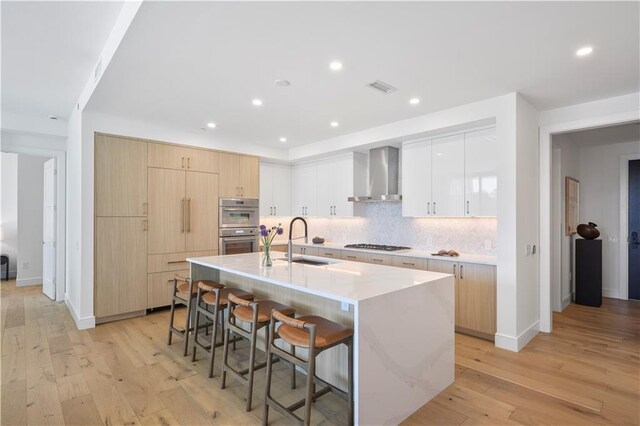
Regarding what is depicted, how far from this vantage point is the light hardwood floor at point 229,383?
7.47 ft

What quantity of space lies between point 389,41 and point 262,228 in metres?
1.91

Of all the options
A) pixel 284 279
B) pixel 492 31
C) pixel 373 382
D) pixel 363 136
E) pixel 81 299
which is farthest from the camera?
pixel 363 136

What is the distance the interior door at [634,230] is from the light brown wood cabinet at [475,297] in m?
3.59

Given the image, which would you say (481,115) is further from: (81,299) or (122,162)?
(81,299)

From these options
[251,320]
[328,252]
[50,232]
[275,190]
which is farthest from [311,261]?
A: [50,232]

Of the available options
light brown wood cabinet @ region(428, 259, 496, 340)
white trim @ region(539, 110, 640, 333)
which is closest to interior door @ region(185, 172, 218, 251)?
light brown wood cabinet @ region(428, 259, 496, 340)

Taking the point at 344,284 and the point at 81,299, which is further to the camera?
the point at 81,299

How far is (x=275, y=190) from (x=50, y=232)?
378 centimetres

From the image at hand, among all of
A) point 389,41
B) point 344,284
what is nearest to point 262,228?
point 344,284

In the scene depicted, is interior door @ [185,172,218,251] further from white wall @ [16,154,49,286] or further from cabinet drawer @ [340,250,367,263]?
white wall @ [16,154,49,286]

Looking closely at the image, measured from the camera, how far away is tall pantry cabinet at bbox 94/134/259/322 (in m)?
4.20

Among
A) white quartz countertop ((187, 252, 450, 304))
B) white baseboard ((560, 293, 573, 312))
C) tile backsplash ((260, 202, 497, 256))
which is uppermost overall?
tile backsplash ((260, 202, 497, 256))

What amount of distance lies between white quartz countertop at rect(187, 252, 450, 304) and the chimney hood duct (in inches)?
81.4

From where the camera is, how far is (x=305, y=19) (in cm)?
212
